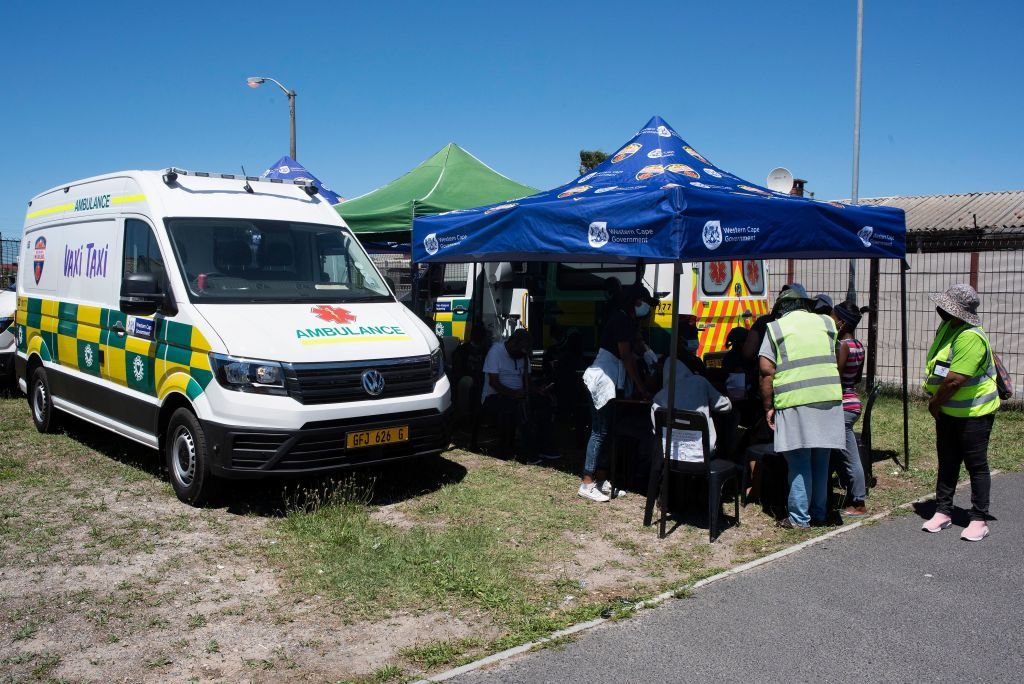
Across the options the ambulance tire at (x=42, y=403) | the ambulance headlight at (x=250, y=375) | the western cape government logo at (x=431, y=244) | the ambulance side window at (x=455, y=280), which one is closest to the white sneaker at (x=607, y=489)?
the ambulance headlight at (x=250, y=375)

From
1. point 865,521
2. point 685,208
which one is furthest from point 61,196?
point 865,521

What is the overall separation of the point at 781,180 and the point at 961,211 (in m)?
15.1

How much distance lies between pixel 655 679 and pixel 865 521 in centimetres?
314

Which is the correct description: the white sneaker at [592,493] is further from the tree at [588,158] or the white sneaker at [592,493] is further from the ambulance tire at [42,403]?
the tree at [588,158]

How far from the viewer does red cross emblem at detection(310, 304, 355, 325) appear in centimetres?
633

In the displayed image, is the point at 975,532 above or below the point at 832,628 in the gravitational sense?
above

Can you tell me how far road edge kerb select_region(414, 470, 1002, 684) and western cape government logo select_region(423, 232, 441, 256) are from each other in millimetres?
4234

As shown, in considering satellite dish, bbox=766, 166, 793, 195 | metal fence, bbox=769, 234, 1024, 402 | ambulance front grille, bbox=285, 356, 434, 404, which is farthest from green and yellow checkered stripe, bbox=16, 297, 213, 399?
metal fence, bbox=769, 234, 1024, 402

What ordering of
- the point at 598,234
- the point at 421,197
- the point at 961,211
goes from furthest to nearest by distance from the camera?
the point at 961,211
the point at 421,197
the point at 598,234

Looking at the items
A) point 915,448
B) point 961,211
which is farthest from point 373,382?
point 961,211

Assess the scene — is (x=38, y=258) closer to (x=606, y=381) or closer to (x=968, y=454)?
(x=606, y=381)

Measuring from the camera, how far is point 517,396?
794 cm

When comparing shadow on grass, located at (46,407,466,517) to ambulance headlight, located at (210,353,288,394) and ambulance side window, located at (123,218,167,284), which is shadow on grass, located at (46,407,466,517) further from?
ambulance side window, located at (123,218,167,284)

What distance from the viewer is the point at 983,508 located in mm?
5758
